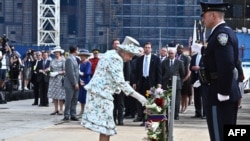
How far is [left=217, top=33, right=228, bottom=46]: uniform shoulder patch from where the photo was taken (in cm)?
763

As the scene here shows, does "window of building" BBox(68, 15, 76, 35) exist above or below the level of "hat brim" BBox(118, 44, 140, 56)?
above

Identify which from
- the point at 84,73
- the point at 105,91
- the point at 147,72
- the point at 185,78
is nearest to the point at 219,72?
the point at 105,91

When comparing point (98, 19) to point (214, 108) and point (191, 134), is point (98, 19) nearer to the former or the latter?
point (191, 134)

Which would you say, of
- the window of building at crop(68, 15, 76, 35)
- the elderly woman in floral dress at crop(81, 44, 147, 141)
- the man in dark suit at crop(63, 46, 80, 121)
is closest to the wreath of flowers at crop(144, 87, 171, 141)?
the elderly woman in floral dress at crop(81, 44, 147, 141)

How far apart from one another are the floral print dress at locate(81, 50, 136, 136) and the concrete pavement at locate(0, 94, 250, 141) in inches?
142

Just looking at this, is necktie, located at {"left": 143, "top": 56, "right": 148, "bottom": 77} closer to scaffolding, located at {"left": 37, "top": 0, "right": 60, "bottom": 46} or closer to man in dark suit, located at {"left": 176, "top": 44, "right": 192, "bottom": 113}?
man in dark suit, located at {"left": 176, "top": 44, "right": 192, "bottom": 113}

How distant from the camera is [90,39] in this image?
70.8 metres

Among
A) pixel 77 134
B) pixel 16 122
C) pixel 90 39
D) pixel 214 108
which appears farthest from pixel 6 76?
pixel 90 39

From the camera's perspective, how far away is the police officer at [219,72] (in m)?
7.61

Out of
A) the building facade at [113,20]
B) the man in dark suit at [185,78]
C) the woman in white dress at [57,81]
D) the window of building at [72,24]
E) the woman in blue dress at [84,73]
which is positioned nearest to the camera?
the woman in blue dress at [84,73]

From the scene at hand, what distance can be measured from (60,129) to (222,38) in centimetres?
830

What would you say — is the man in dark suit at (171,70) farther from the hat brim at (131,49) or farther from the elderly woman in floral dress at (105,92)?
the elderly woman in floral dress at (105,92)

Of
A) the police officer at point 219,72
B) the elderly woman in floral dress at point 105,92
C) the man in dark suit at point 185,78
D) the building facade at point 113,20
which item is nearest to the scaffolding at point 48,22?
the building facade at point 113,20

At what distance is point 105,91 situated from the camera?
32.5ft
